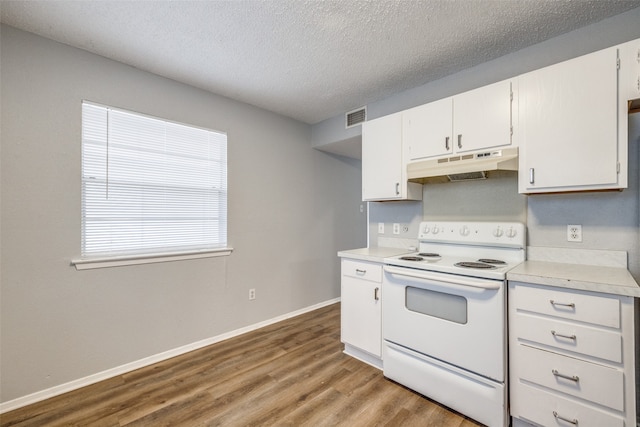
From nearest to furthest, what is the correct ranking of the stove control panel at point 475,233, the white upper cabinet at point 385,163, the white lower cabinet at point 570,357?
the white lower cabinet at point 570,357
the stove control panel at point 475,233
the white upper cabinet at point 385,163

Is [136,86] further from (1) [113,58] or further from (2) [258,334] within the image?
(2) [258,334]

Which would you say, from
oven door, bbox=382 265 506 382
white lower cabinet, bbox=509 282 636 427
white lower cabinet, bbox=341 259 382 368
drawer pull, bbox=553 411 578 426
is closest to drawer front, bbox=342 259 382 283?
white lower cabinet, bbox=341 259 382 368

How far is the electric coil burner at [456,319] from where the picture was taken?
165 cm

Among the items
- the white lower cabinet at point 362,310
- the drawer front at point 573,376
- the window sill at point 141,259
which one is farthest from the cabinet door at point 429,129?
the window sill at point 141,259

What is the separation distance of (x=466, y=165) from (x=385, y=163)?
2.45 ft

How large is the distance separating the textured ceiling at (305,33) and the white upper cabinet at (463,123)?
383 mm

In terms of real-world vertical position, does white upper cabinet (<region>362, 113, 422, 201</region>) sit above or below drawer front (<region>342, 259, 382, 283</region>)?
above

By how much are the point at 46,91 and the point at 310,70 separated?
1.96 metres

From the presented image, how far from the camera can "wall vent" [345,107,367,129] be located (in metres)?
3.20

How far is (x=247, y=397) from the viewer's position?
6.47 feet

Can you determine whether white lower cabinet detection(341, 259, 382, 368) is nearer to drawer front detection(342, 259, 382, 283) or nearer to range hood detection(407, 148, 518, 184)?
drawer front detection(342, 259, 382, 283)

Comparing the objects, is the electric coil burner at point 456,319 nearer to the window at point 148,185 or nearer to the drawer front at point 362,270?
the drawer front at point 362,270

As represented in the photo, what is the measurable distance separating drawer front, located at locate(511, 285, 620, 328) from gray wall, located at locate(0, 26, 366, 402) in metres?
2.54

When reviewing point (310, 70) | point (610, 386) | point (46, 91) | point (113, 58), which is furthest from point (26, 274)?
point (610, 386)
